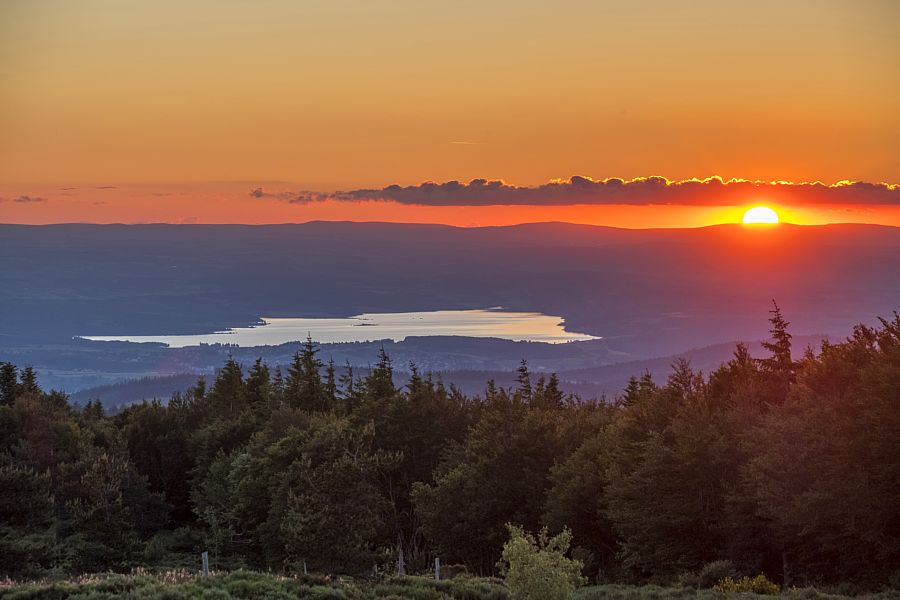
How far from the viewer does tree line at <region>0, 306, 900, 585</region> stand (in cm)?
4444

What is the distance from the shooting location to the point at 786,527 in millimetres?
46875

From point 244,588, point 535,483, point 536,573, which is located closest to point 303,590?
point 244,588

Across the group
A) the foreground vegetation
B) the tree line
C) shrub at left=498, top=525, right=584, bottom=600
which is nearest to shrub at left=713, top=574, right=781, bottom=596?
the foreground vegetation

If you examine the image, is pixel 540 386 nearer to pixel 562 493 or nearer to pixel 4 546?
pixel 562 493

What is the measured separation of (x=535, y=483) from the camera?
65062 mm

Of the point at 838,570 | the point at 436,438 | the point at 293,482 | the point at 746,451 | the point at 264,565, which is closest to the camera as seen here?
the point at 838,570

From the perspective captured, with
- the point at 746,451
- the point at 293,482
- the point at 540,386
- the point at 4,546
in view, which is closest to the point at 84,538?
the point at 4,546

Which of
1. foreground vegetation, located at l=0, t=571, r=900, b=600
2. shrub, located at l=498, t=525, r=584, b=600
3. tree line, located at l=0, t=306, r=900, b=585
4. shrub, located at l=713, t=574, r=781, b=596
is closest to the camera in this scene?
shrub, located at l=498, t=525, r=584, b=600

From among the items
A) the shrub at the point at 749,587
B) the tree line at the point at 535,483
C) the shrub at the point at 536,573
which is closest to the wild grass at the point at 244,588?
the tree line at the point at 535,483

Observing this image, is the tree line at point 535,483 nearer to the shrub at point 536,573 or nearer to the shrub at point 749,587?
the shrub at point 749,587

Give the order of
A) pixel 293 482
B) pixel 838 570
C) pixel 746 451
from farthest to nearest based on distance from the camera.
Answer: pixel 293 482 → pixel 746 451 → pixel 838 570

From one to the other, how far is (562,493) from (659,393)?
767 cm

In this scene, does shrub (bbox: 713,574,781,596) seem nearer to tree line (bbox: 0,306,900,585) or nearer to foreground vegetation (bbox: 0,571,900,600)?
foreground vegetation (bbox: 0,571,900,600)

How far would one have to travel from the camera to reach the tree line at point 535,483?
1750 inches
